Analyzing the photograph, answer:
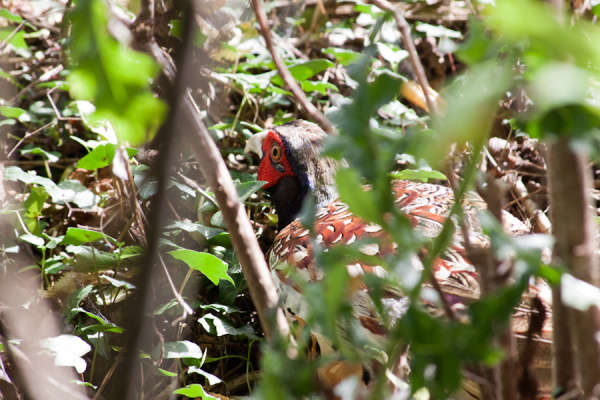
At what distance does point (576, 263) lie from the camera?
0.76 meters

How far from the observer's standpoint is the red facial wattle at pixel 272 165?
3.18 m

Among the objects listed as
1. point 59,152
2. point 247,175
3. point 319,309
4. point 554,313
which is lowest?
point 247,175

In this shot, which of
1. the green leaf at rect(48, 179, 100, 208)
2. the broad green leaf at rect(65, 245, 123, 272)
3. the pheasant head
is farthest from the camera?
the pheasant head

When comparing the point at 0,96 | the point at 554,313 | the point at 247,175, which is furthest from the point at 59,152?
the point at 554,313

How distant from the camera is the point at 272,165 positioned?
3.22 meters

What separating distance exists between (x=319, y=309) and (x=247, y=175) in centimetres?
284

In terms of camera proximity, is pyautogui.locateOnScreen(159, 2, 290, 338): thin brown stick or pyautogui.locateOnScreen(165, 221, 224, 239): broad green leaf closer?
pyautogui.locateOnScreen(159, 2, 290, 338): thin brown stick

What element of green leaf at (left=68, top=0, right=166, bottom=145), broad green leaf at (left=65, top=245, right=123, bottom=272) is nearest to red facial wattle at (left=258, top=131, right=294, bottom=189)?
broad green leaf at (left=65, top=245, right=123, bottom=272)

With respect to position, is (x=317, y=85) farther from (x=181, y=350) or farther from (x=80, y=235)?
(x=181, y=350)

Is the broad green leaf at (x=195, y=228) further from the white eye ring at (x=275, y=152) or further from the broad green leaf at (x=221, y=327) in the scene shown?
the white eye ring at (x=275, y=152)

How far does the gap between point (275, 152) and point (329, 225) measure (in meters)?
0.87

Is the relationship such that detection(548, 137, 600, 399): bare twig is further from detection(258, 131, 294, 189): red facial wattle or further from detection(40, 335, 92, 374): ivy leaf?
detection(258, 131, 294, 189): red facial wattle

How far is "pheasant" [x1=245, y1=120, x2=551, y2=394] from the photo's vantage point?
188 centimetres

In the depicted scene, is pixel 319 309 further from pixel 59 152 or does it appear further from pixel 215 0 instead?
pixel 59 152
